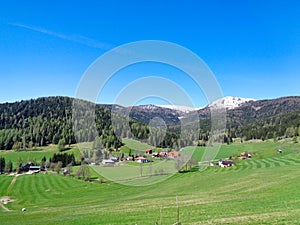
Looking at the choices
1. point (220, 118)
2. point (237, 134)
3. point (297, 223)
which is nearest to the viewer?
point (297, 223)

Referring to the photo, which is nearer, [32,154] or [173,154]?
[173,154]

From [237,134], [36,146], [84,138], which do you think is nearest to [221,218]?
[84,138]

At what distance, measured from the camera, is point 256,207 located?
14.7 m

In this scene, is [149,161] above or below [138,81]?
below

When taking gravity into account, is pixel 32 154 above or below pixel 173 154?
below

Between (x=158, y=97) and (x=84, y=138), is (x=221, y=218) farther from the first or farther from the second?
(x=84, y=138)

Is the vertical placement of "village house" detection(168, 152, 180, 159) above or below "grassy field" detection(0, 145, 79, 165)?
above

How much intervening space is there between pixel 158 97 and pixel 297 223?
7.57m

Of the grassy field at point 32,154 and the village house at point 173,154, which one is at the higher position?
the village house at point 173,154

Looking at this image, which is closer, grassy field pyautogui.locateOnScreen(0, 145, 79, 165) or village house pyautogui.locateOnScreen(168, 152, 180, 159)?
village house pyautogui.locateOnScreen(168, 152, 180, 159)

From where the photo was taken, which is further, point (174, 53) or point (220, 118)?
point (220, 118)

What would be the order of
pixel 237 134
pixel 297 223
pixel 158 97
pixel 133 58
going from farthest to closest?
1. pixel 237 134
2. pixel 158 97
3. pixel 133 58
4. pixel 297 223

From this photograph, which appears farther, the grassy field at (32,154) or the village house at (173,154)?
the grassy field at (32,154)

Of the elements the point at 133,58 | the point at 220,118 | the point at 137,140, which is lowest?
the point at 137,140
